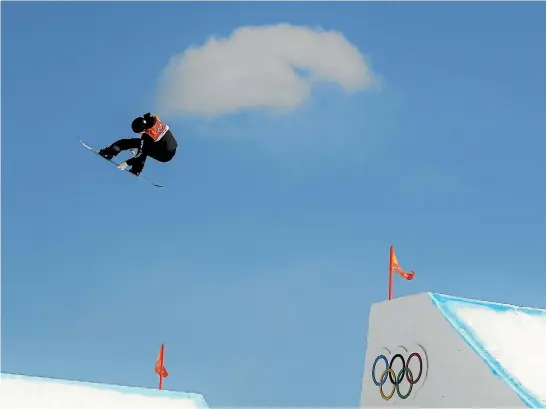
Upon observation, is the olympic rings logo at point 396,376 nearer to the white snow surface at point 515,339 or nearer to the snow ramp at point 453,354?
the snow ramp at point 453,354

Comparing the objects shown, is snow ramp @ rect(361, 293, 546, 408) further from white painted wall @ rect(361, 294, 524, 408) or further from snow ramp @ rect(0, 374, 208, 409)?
snow ramp @ rect(0, 374, 208, 409)

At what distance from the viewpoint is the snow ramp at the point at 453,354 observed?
15258mm

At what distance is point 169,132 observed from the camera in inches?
653

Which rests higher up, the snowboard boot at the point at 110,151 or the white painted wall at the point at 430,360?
the snowboard boot at the point at 110,151

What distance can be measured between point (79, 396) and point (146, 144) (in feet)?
15.7

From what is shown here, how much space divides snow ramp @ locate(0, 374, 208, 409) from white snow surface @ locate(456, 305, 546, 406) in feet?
16.6

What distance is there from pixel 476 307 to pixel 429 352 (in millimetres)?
1446

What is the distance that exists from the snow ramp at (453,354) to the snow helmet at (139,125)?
585cm

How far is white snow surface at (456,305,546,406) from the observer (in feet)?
50.9

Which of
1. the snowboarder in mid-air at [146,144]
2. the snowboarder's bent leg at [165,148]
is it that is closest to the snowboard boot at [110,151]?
the snowboarder in mid-air at [146,144]

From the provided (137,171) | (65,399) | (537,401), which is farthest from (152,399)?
(537,401)

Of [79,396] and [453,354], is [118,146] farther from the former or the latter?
[453,354]

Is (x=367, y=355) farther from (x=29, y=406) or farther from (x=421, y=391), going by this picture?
(x=29, y=406)

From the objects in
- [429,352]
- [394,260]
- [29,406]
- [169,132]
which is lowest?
[29,406]
